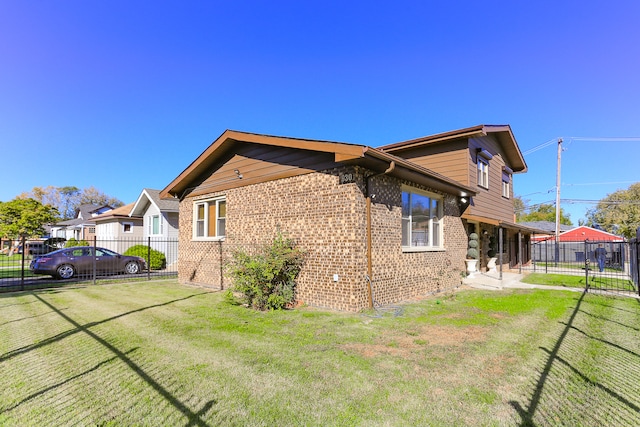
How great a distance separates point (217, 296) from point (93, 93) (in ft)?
40.8

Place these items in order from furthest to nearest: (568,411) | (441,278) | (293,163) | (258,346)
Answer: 1. (441,278)
2. (293,163)
3. (258,346)
4. (568,411)

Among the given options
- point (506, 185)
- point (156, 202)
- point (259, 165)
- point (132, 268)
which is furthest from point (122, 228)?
point (506, 185)

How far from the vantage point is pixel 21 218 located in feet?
105

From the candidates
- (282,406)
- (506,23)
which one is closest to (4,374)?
(282,406)

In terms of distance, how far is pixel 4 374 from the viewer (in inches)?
151

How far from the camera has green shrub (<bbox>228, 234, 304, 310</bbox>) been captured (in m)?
7.30

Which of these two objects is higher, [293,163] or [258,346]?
[293,163]

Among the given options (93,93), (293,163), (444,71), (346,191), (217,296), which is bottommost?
(217,296)

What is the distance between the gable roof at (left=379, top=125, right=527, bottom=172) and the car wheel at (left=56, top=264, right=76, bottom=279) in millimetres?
14114

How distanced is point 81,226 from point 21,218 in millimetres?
5119

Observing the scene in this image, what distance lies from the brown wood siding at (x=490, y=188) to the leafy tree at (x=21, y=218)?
39.6m

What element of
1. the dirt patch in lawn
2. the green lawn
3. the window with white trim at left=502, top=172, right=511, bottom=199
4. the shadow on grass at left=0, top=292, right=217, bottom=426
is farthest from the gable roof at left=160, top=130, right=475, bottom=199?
the window with white trim at left=502, top=172, right=511, bottom=199

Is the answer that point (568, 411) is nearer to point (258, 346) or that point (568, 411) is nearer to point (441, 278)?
point (258, 346)

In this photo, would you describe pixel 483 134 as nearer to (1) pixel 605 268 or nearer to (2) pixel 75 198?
(1) pixel 605 268
